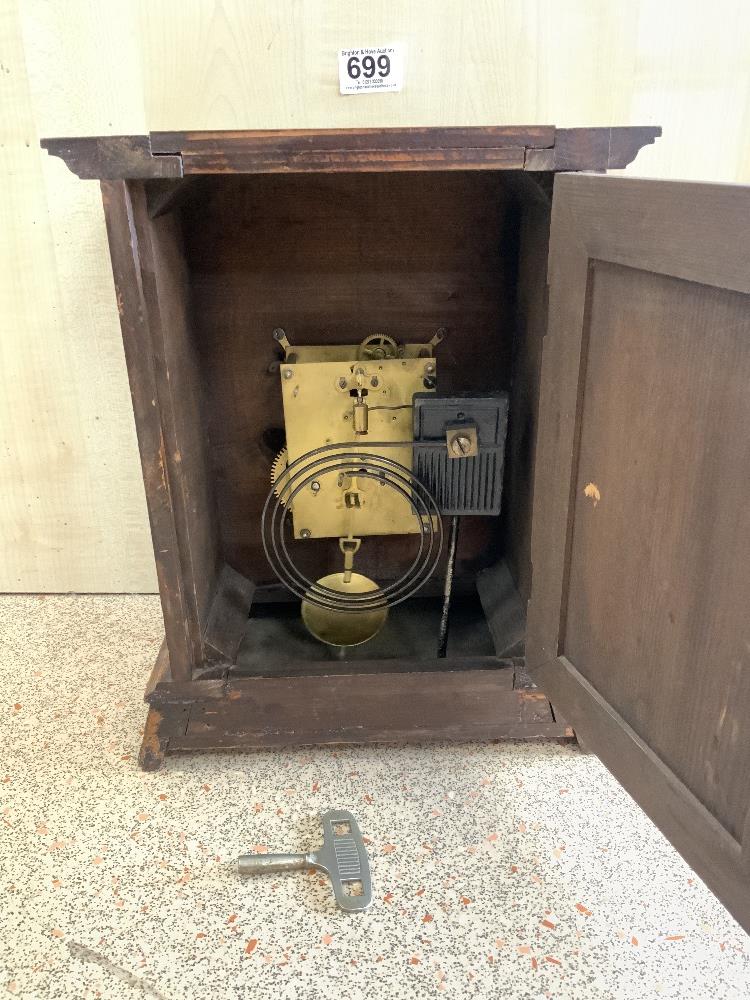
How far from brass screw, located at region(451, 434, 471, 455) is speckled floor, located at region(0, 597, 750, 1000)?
1.54ft

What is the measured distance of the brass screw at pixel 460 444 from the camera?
3.98 feet

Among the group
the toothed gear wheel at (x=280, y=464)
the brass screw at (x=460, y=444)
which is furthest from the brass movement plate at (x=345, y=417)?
the brass screw at (x=460, y=444)

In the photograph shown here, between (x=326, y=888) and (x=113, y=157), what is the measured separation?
0.94 m

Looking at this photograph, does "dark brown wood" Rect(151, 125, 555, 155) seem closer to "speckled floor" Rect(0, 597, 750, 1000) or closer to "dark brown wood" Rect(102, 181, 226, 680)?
"dark brown wood" Rect(102, 181, 226, 680)

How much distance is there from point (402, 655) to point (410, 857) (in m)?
0.39

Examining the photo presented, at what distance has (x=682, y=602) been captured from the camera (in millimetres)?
781

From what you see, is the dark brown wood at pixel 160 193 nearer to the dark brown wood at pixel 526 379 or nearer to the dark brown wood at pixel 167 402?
the dark brown wood at pixel 167 402

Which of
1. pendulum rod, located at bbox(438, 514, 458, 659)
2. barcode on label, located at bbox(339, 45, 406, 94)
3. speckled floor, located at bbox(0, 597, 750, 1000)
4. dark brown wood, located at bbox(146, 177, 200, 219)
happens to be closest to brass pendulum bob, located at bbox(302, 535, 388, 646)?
pendulum rod, located at bbox(438, 514, 458, 659)

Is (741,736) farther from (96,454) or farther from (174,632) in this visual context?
(96,454)

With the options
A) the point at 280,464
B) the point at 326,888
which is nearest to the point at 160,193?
the point at 280,464

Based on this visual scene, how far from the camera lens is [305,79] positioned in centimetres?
139

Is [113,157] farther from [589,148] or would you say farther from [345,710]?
[345,710]

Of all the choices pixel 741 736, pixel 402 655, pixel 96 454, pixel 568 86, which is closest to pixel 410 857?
pixel 402 655

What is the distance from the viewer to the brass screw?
1214 mm
